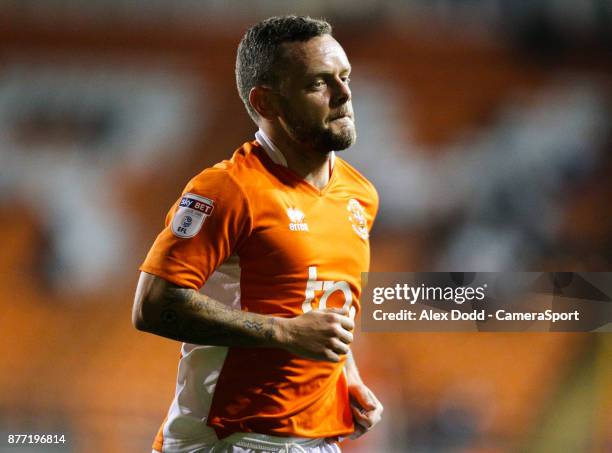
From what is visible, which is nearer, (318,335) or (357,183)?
(318,335)

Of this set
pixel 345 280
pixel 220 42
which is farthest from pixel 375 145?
pixel 345 280

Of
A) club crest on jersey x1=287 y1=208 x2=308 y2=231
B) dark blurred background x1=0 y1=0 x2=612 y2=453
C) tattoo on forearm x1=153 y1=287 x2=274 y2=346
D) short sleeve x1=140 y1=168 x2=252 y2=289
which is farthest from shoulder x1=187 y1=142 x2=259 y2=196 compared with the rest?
dark blurred background x1=0 y1=0 x2=612 y2=453

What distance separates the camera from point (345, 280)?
1657 mm

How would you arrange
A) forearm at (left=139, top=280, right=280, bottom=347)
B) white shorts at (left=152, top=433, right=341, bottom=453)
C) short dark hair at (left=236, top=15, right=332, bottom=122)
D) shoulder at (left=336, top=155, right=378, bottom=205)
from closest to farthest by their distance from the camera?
forearm at (left=139, top=280, right=280, bottom=347) < white shorts at (left=152, top=433, right=341, bottom=453) < short dark hair at (left=236, top=15, right=332, bottom=122) < shoulder at (left=336, top=155, right=378, bottom=205)

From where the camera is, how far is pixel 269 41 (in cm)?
171

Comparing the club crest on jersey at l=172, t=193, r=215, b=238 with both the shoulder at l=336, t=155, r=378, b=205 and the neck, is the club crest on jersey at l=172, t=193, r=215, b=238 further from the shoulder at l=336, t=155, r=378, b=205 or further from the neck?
the shoulder at l=336, t=155, r=378, b=205

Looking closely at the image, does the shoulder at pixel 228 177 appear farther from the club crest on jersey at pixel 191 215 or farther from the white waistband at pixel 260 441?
the white waistband at pixel 260 441

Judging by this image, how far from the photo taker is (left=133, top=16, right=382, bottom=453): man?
1.50 meters

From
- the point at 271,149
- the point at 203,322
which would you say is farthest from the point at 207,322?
the point at 271,149

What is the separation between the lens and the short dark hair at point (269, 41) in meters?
1.69

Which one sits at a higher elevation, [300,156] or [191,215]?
[300,156]

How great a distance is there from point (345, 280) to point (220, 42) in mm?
1614

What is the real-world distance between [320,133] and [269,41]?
0.76 feet

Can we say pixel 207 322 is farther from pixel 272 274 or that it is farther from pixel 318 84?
pixel 318 84
